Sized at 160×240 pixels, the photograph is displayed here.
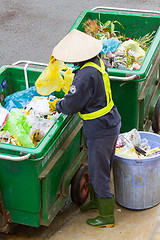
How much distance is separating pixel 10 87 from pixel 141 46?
5.43 feet

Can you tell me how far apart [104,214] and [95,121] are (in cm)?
85

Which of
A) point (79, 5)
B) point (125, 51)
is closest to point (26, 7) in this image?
point (79, 5)

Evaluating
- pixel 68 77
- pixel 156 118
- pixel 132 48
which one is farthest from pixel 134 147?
pixel 132 48

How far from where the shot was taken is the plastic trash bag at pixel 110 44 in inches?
187

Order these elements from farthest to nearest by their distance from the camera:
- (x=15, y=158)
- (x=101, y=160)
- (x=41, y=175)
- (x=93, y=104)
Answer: (x=101, y=160)
(x=93, y=104)
(x=41, y=175)
(x=15, y=158)

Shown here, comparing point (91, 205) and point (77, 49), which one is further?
point (91, 205)

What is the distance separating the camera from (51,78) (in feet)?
11.9

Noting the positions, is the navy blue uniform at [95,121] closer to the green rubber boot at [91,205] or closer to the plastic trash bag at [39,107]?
the green rubber boot at [91,205]

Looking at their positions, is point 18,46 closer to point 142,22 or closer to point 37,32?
point 37,32

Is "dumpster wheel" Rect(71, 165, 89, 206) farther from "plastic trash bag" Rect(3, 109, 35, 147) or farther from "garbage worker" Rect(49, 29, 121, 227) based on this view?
"plastic trash bag" Rect(3, 109, 35, 147)

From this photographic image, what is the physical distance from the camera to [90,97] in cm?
325

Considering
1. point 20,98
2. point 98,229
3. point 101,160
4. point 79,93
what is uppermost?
point 79,93

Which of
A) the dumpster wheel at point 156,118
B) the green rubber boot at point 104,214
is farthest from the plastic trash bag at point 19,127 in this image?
the dumpster wheel at point 156,118

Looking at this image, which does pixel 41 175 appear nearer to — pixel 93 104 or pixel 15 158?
pixel 15 158
